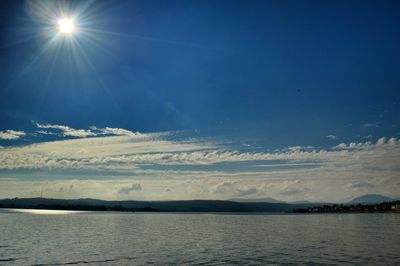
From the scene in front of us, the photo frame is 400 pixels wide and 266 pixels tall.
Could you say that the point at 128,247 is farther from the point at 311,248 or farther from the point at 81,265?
the point at 311,248

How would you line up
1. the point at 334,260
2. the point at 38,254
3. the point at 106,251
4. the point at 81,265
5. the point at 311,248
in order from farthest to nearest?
1. the point at 311,248
2. the point at 106,251
3. the point at 38,254
4. the point at 334,260
5. the point at 81,265

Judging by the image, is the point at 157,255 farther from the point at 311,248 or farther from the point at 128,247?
the point at 311,248

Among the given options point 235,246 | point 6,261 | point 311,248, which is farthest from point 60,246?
point 311,248

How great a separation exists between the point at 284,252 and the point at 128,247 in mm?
27643

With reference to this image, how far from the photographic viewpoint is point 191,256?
63250mm

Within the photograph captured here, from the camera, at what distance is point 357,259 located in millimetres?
61312

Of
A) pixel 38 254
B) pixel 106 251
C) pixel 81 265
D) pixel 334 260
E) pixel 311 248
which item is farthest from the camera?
pixel 311 248

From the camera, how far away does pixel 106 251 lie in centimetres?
6919

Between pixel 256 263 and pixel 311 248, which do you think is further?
pixel 311 248

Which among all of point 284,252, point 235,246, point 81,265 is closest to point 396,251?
point 284,252

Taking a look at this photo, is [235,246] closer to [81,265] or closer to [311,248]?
[311,248]

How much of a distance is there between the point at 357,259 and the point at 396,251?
1440 centimetres

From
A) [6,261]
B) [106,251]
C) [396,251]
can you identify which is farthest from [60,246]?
[396,251]

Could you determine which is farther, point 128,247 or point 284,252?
point 128,247
